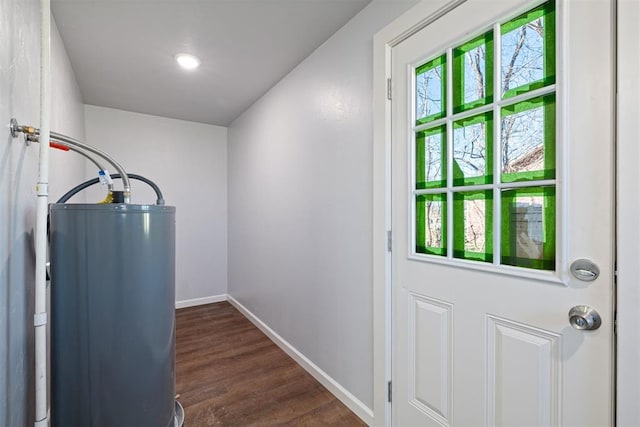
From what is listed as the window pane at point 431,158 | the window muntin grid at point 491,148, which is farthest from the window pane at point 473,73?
the window pane at point 431,158

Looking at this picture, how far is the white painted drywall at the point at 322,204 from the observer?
63.8 inches

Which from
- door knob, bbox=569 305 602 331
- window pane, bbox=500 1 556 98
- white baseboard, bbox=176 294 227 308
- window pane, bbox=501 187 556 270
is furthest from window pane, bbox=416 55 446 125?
white baseboard, bbox=176 294 227 308

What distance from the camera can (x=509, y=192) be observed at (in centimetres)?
103

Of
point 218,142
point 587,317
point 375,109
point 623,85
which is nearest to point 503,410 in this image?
point 587,317

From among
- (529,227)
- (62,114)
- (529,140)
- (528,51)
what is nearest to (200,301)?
(62,114)

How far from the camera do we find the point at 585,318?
0.83 metres

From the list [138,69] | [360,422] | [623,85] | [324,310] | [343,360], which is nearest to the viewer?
[623,85]

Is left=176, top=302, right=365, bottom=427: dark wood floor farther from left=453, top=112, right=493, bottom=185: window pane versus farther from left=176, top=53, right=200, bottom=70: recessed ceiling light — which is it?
left=176, top=53, right=200, bottom=70: recessed ceiling light

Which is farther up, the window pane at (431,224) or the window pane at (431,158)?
the window pane at (431,158)

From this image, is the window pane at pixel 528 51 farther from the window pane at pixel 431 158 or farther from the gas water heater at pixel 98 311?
the gas water heater at pixel 98 311

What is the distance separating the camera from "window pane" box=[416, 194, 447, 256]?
1.26 meters

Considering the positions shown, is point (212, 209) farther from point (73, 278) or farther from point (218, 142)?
point (73, 278)

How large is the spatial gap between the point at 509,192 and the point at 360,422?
4.77 ft

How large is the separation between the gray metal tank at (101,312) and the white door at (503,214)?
1153mm
